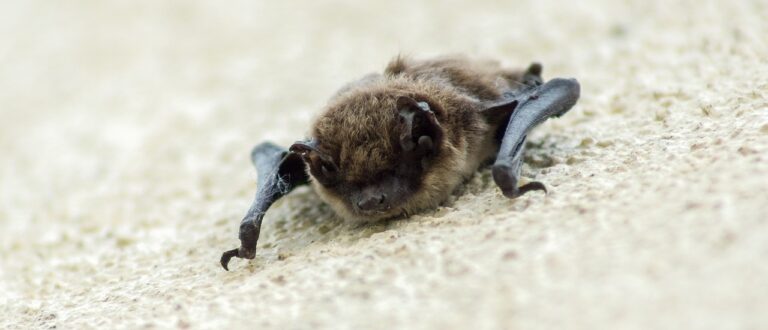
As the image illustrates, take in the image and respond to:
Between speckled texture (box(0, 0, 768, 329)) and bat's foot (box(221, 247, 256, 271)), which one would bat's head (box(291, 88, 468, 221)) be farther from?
bat's foot (box(221, 247, 256, 271))

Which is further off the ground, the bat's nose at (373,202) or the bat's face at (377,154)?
the bat's face at (377,154)

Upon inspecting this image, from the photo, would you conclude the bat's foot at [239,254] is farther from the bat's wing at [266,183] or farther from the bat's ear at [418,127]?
the bat's ear at [418,127]

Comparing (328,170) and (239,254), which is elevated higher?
(328,170)

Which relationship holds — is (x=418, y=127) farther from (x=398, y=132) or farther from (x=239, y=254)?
(x=239, y=254)

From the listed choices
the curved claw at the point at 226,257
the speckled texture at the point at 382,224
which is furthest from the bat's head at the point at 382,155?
the curved claw at the point at 226,257

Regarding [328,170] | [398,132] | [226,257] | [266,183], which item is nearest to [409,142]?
[398,132]

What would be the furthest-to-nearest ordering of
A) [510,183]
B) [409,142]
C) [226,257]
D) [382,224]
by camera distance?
[382,224] → [226,257] → [409,142] → [510,183]
